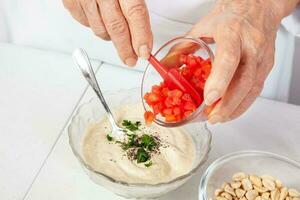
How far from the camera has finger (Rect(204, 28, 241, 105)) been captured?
0.76 m

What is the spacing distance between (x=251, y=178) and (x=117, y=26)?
0.35 meters

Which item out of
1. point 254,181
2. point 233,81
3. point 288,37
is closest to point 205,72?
point 233,81

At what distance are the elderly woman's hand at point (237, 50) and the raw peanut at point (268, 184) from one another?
128 mm

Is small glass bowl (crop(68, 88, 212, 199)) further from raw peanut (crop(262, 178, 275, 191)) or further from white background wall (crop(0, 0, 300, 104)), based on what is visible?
white background wall (crop(0, 0, 300, 104))

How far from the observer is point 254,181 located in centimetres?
91

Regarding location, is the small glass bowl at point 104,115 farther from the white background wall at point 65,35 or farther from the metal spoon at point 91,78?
the white background wall at point 65,35

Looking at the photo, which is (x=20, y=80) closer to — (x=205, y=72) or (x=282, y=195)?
(x=205, y=72)

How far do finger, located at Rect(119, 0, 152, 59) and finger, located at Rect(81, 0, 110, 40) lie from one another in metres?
0.06

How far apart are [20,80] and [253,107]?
1.75 ft

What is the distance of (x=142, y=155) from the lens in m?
0.93

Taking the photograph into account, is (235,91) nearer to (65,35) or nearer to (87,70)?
(87,70)

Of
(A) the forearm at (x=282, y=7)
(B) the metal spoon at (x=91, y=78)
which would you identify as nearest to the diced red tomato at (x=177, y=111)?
(B) the metal spoon at (x=91, y=78)

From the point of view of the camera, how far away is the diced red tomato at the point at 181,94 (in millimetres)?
827

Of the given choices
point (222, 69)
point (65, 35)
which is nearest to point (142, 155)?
point (222, 69)
